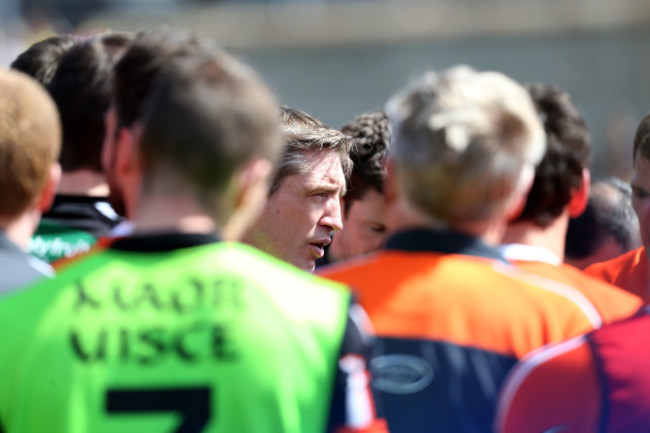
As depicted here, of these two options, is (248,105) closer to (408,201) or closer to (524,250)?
(408,201)

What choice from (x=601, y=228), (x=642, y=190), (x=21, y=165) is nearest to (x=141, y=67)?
(x=21, y=165)

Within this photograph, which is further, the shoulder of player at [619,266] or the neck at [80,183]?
the shoulder of player at [619,266]

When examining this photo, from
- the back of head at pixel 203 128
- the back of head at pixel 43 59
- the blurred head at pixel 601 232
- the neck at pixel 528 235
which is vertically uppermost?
the back of head at pixel 203 128

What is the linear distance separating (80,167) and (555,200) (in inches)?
54.5

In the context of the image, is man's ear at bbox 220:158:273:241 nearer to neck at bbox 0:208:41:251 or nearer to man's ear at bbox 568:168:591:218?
neck at bbox 0:208:41:251

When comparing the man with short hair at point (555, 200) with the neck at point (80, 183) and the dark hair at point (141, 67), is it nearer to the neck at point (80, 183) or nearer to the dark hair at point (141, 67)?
the dark hair at point (141, 67)

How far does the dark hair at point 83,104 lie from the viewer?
308cm

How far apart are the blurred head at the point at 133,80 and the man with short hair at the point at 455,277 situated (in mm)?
567

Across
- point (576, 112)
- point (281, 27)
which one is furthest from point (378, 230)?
point (281, 27)

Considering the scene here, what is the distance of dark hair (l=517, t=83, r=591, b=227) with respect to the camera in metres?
2.80

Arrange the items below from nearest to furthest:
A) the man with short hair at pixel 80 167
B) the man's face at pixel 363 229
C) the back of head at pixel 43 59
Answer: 1. the man with short hair at pixel 80 167
2. the back of head at pixel 43 59
3. the man's face at pixel 363 229

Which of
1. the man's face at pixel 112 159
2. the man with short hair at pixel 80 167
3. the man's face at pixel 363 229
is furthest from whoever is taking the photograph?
the man's face at pixel 363 229

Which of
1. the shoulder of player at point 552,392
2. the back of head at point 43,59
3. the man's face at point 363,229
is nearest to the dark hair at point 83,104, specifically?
the back of head at point 43,59

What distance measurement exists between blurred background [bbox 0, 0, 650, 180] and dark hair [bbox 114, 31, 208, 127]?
50.2ft
